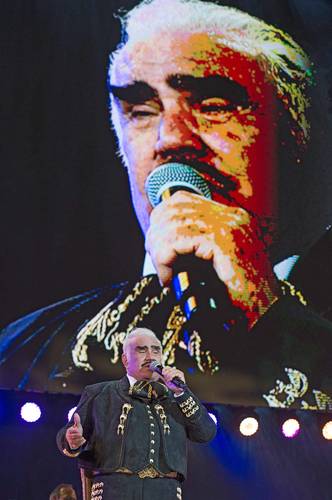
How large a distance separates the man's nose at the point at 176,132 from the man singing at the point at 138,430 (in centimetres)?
233

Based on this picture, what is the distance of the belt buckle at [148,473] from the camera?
240cm

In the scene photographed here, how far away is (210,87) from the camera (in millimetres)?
4992

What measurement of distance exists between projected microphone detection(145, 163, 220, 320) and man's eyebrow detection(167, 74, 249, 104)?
0.58 metres

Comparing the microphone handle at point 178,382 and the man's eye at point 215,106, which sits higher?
the man's eye at point 215,106

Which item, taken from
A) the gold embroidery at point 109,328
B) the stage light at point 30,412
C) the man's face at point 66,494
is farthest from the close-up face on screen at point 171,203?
the man's face at point 66,494

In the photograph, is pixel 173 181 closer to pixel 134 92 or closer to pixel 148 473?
pixel 134 92

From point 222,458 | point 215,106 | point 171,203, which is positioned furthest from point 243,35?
point 222,458

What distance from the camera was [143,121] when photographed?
4797 mm

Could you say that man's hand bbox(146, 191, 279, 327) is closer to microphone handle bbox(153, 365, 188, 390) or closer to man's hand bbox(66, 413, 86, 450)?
microphone handle bbox(153, 365, 188, 390)

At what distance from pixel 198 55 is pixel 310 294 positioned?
1.85m

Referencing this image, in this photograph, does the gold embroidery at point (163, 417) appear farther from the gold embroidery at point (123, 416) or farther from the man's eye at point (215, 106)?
the man's eye at point (215, 106)

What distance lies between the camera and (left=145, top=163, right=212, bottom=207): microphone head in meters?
4.66

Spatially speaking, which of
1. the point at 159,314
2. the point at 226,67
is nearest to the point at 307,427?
the point at 159,314

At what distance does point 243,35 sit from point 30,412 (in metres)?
3.05
